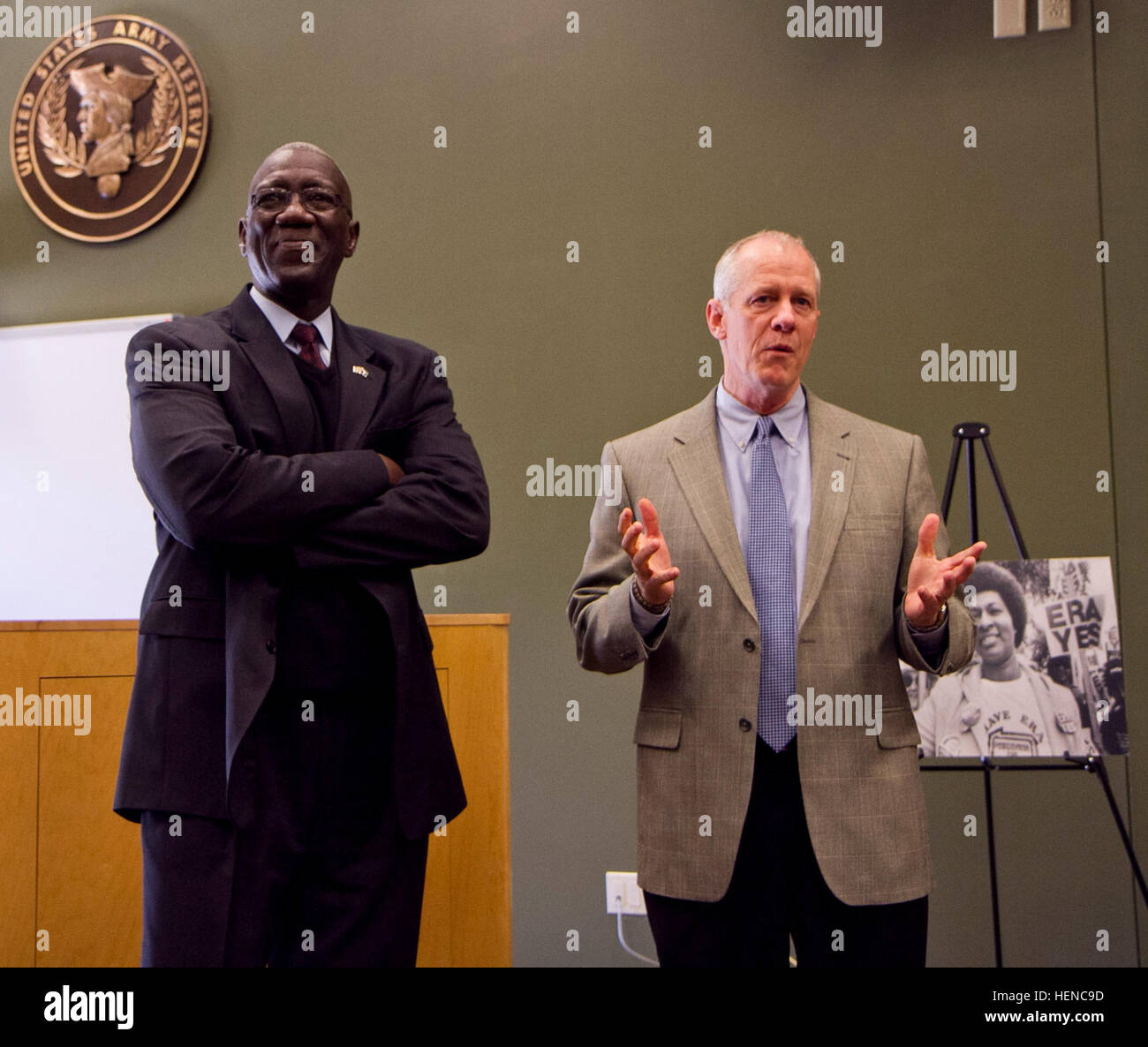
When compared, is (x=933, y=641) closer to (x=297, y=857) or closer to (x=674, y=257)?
(x=297, y=857)

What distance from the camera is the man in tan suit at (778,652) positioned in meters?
1.91

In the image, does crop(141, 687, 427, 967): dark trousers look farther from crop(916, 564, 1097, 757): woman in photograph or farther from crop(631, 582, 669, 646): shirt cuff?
crop(916, 564, 1097, 757): woman in photograph

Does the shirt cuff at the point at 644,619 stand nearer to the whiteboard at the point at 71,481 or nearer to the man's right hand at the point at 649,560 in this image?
the man's right hand at the point at 649,560

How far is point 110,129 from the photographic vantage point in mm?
4312

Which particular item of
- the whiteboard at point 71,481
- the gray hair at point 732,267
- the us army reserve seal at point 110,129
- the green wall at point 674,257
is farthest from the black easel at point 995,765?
the us army reserve seal at point 110,129

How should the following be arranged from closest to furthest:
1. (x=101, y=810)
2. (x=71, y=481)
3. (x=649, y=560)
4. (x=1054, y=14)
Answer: (x=649, y=560), (x=101, y=810), (x=1054, y=14), (x=71, y=481)

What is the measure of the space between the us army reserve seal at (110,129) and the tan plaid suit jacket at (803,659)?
2953 mm

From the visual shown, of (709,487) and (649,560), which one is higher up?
(709,487)

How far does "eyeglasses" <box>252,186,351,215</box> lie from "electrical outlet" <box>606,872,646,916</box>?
2.47m

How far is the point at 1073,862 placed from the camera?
11.4ft

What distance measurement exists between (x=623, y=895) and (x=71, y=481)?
2.55 meters

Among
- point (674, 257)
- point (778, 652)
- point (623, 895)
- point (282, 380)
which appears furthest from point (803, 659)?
point (674, 257)

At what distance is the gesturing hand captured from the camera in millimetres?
A: 1856
